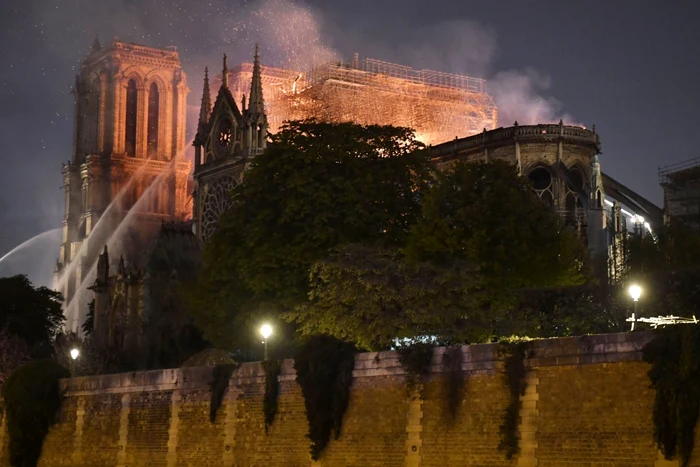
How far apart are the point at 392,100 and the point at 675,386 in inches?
2189

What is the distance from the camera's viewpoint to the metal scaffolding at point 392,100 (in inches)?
3191

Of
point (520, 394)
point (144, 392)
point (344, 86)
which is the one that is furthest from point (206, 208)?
point (520, 394)

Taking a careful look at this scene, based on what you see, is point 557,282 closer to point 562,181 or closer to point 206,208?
point 562,181

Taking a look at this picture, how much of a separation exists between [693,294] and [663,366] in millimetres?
12826

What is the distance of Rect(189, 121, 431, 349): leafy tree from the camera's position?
47719 mm

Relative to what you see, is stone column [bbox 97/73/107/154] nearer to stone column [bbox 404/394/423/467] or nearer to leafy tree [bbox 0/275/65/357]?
leafy tree [bbox 0/275/65/357]

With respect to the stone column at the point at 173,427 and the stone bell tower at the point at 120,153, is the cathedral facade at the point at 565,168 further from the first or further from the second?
the stone bell tower at the point at 120,153

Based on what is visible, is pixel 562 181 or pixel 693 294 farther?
pixel 562 181

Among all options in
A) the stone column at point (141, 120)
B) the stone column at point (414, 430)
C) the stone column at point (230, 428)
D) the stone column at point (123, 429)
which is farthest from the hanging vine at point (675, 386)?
the stone column at point (141, 120)

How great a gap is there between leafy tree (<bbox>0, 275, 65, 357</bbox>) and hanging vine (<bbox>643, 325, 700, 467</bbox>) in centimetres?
4388

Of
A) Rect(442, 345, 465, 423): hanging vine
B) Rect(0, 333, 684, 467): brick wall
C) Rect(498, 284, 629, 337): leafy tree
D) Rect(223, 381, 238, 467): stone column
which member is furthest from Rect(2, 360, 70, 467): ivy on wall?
Rect(442, 345, 465, 423): hanging vine

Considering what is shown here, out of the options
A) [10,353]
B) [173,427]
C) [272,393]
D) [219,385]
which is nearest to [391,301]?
[272,393]

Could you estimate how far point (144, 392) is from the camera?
143 ft

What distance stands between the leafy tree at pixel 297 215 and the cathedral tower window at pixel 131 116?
62186mm
